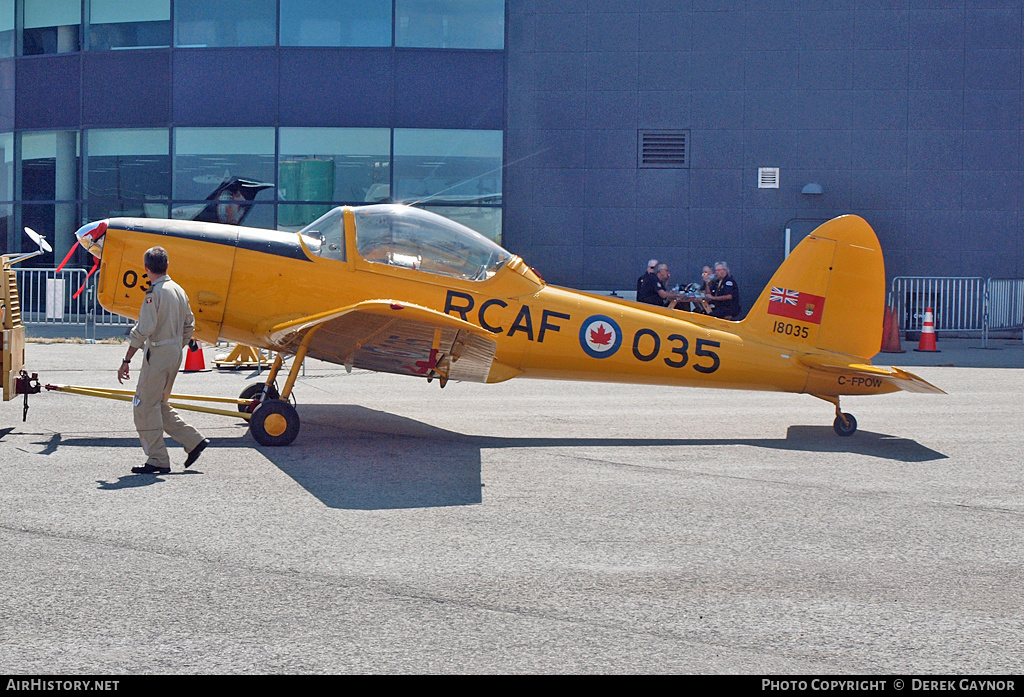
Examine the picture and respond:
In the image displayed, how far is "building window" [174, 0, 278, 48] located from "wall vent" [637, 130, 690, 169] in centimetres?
889

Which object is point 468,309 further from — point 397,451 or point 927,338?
point 927,338

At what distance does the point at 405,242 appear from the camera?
8.95 metres

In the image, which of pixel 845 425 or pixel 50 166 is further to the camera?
pixel 50 166

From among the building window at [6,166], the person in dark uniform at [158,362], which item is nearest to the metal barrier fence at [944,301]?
the person in dark uniform at [158,362]

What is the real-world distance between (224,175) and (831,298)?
17216mm

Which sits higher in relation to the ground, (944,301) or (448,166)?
(448,166)

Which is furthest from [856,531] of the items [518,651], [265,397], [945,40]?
[945,40]

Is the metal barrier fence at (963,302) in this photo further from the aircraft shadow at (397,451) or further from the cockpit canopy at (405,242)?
the cockpit canopy at (405,242)

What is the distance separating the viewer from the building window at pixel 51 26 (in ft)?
79.0

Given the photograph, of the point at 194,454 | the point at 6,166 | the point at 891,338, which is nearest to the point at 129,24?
the point at 6,166

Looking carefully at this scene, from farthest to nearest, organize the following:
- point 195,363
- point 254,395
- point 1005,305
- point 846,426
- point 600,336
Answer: point 1005,305
point 195,363
point 254,395
point 846,426
point 600,336

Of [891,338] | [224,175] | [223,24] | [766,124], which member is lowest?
[891,338]

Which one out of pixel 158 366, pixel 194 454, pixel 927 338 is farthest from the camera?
pixel 927 338

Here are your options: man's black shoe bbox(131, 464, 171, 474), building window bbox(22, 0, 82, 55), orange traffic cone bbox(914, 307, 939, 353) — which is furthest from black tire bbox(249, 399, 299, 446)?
building window bbox(22, 0, 82, 55)
